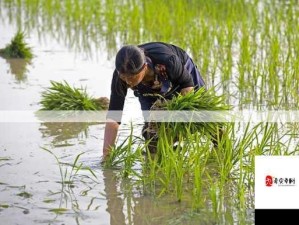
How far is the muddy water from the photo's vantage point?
11.7ft

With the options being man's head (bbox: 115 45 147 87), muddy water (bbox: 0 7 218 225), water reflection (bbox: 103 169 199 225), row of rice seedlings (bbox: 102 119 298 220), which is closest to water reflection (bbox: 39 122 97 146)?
muddy water (bbox: 0 7 218 225)

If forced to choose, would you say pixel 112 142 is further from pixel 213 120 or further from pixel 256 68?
pixel 256 68

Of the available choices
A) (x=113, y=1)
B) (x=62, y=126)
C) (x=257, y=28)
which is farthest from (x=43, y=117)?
(x=113, y=1)

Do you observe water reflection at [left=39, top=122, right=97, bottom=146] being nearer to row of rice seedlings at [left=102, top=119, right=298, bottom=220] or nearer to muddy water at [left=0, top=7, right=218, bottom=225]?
muddy water at [left=0, top=7, right=218, bottom=225]

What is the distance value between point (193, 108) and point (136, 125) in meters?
0.97

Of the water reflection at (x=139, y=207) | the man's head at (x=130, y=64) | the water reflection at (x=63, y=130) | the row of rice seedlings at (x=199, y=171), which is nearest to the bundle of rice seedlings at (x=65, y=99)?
the water reflection at (x=63, y=130)

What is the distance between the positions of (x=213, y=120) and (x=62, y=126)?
158 cm

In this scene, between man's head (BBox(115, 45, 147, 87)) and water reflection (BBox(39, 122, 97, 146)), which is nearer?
man's head (BBox(115, 45, 147, 87))

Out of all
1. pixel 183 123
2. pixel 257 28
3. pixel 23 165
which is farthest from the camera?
pixel 257 28

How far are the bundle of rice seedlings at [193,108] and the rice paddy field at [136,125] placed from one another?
0.02m

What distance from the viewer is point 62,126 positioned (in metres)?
5.27

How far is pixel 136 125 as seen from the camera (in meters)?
4.84

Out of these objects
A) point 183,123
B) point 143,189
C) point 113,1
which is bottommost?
point 143,189

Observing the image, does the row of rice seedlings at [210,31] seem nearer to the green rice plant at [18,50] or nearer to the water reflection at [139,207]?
the green rice plant at [18,50]
